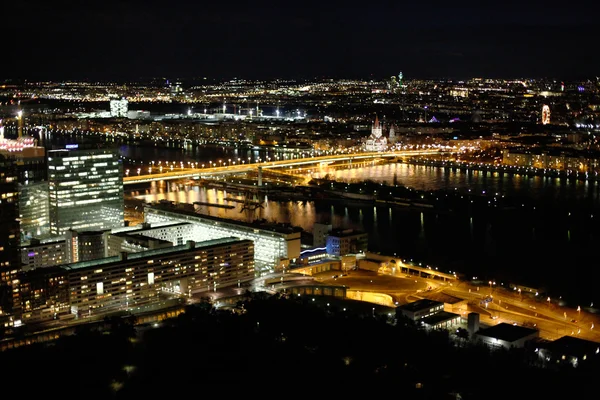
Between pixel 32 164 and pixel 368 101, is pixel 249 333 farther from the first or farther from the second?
pixel 368 101

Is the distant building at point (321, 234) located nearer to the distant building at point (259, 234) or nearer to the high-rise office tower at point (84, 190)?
the distant building at point (259, 234)

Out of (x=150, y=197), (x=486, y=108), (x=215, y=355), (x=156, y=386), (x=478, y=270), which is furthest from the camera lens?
(x=486, y=108)

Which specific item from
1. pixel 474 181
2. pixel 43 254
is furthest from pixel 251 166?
pixel 43 254

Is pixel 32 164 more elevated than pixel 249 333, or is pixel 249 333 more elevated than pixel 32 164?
pixel 32 164

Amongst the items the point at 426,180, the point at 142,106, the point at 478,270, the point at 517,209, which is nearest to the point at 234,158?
the point at 426,180

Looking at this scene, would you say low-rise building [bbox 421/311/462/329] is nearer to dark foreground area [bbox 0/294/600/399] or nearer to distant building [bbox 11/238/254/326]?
dark foreground area [bbox 0/294/600/399]
